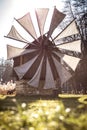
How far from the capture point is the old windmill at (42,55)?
983 inches

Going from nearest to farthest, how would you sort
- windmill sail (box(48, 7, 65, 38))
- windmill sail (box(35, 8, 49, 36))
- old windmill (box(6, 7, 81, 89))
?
old windmill (box(6, 7, 81, 89)), windmill sail (box(48, 7, 65, 38)), windmill sail (box(35, 8, 49, 36))

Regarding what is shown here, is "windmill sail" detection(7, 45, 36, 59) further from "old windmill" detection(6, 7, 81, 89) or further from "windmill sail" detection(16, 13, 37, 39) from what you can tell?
"windmill sail" detection(16, 13, 37, 39)

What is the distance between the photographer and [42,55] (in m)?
26.0

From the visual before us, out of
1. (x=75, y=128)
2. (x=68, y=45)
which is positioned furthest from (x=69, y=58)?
(x=75, y=128)

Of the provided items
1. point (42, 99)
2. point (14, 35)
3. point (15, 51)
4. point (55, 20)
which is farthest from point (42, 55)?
point (42, 99)

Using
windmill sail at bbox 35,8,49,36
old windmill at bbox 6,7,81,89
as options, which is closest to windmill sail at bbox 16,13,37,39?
old windmill at bbox 6,7,81,89

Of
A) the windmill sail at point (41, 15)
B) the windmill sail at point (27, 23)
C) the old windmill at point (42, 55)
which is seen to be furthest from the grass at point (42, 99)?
the windmill sail at point (41, 15)

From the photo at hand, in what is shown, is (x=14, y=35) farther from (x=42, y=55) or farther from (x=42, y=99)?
(x=42, y=99)

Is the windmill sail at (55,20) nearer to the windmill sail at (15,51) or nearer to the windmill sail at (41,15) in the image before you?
the windmill sail at (41,15)

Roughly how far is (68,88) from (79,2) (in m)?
13.3

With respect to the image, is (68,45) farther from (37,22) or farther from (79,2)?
(79,2)

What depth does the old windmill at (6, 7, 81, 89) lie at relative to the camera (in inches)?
983

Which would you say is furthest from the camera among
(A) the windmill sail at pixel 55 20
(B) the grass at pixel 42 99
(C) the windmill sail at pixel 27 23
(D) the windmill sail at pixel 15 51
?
(A) the windmill sail at pixel 55 20

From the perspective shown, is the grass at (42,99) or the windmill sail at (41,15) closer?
the grass at (42,99)
